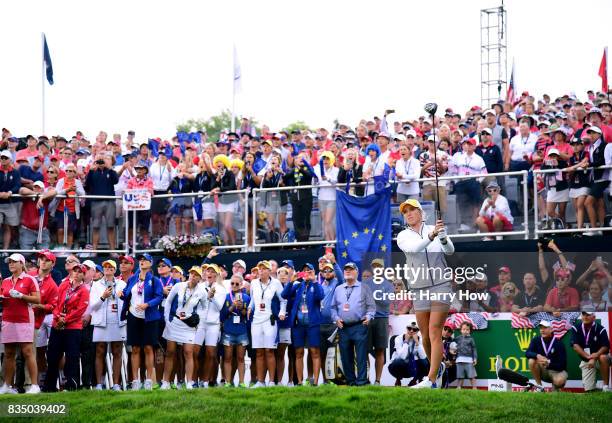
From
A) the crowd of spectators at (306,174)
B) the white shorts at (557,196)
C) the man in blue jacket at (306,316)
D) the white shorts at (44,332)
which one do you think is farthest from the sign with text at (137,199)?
the white shorts at (557,196)

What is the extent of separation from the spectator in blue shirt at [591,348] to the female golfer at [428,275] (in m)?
3.06

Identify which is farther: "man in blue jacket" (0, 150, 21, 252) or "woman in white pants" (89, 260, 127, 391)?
"man in blue jacket" (0, 150, 21, 252)

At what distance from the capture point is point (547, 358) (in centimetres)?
1839

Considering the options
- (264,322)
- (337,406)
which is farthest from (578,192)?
(337,406)

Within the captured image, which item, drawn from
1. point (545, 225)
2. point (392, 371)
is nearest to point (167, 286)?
point (392, 371)

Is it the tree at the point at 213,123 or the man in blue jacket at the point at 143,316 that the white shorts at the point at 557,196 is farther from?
the tree at the point at 213,123

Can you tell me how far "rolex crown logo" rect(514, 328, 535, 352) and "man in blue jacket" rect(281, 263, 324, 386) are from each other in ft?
11.1

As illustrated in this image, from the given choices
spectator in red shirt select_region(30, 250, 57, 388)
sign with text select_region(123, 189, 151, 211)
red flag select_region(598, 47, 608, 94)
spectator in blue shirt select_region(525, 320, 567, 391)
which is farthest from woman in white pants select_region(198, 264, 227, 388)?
red flag select_region(598, 47, 608, 94)

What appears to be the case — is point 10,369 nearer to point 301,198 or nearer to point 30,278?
point 30,278

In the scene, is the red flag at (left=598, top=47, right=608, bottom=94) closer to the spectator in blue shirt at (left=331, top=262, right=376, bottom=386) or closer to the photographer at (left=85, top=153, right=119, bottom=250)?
the photographer at (left=85, top=153, right=119, bottom=250)

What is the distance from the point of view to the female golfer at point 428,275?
15.8 m

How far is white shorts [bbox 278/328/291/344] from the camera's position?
2077cm

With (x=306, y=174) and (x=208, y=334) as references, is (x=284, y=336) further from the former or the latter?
(x=306, y=174)

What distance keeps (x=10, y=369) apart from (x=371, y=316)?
6.28 meters
